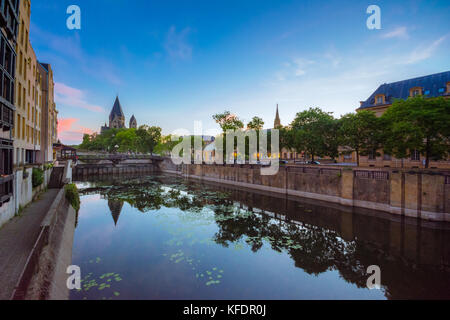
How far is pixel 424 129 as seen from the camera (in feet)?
82.9

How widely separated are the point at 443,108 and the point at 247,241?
28.0 m

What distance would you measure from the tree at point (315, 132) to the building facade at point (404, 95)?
27.7 feet

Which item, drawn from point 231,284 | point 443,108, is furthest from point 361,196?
point 231,284

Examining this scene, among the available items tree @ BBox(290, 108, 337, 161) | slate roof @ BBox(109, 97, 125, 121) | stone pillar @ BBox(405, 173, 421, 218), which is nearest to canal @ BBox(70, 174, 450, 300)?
stone pillar @ BBox(405, 173, 421, 218)

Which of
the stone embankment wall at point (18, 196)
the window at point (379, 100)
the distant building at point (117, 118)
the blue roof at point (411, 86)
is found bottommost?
the stone embankment wall at point (18, 196)

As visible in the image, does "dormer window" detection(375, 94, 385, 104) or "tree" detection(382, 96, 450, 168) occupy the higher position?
"dormer window" detection(375, 94, 385, 104)

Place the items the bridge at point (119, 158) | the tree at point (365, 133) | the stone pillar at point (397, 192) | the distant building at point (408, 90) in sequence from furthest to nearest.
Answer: the bridge at point (119, 158), the distant building at point (408, 90), the tree at point (365, 133), the stone pillar at point (397, 192)

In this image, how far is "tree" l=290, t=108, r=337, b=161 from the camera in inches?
1516

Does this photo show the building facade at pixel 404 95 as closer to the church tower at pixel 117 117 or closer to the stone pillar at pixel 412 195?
the stone pillar at pixel 412 195

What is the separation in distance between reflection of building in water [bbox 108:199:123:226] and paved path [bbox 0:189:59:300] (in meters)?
6.54

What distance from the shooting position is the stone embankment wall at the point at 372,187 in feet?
58.8

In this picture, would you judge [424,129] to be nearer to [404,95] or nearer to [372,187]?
[372,187]
